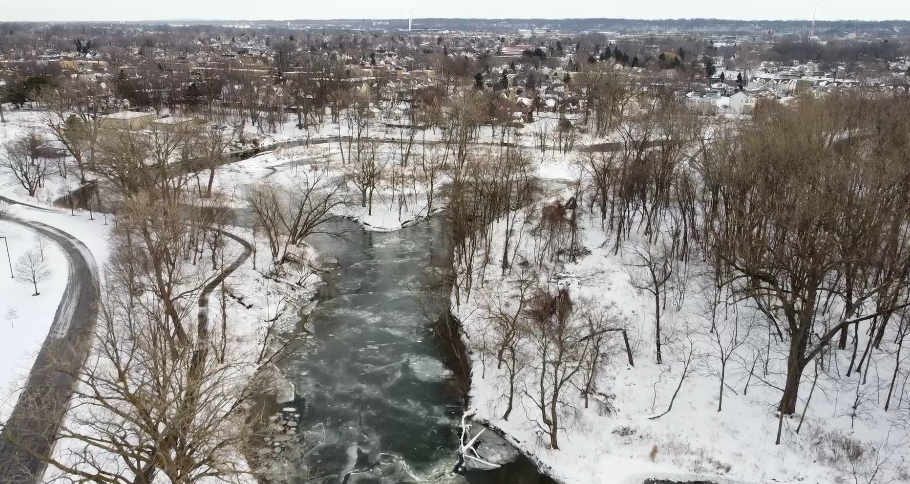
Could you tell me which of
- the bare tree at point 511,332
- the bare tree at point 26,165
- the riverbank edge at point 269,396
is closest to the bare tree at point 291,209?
the riverbank edge at point 269,396

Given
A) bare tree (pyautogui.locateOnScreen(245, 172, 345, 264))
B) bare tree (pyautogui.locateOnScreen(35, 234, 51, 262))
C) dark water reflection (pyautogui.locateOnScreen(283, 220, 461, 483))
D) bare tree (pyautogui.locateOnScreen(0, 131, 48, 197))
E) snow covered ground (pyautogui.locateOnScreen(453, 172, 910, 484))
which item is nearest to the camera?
snow covered ground (pyautogui.locateOnScreen(453, 172, 910, 484))

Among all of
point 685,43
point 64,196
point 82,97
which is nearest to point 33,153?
point 64,196

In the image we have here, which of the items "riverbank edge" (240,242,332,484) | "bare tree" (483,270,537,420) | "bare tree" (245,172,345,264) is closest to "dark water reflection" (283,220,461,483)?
"riverbank edge" (240,242,332,484)

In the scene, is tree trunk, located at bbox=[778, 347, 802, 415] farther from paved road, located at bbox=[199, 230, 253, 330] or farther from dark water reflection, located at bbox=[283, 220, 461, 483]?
paved road, located at bbox=[199, 230, 253, 330]

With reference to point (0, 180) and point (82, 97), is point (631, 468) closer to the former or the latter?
point (0, 180)

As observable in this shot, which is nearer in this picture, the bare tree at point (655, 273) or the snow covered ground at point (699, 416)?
the snow covered ground at point (699, 416)

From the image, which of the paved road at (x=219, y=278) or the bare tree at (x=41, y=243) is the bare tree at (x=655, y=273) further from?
the bare tree at (x=41, y=243)
